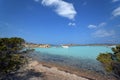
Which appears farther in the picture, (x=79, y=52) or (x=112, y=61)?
(x=79, y=52)

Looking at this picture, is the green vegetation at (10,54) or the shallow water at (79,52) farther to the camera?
the shallow water at (79,52)

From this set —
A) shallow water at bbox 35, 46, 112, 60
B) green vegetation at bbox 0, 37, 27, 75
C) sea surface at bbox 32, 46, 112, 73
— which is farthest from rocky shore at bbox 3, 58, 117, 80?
shallow water at bbox 35, 46, 112, 60

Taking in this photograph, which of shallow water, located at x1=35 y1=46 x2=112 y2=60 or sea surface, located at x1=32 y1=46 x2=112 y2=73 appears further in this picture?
shallow water, located at x1=35 y1=46 x2=112 y2=60

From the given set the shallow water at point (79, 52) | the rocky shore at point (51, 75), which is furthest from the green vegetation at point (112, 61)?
the shallow water at point (79, 52)

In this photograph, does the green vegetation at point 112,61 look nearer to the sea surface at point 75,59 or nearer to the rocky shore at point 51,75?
the rocky shore at point 51,75

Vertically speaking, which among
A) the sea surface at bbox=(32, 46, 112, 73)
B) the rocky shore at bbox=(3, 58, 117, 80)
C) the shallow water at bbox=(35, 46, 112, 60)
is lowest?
the rocky shore at bbox=(3, 58, 117, 80)

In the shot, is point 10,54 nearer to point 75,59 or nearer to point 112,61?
point 112,61

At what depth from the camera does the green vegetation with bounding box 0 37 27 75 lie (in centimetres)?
1159

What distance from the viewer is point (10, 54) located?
12.9m

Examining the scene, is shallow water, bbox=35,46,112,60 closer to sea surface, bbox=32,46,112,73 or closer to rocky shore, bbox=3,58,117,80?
sea surface, bbox=32,46,112,73

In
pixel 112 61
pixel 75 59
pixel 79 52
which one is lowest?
pixel 75 59

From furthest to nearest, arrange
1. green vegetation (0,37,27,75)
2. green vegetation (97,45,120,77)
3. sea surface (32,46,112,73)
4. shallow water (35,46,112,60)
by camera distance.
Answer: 1. shallow water (35,46,112,60)
2. sea surface (32,46,112,73)
3. green vegetation (97,45,120,77)
4. green vegetation (0,37,27,75)

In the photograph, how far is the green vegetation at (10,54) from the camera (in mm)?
11587

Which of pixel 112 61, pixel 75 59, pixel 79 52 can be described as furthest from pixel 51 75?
pixel 79 52
